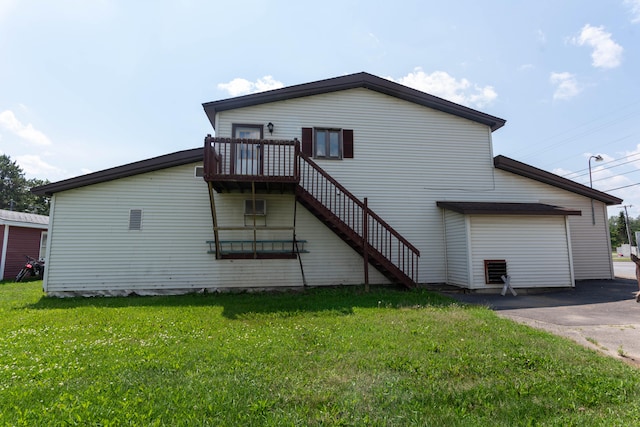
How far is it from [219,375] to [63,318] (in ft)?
16.0

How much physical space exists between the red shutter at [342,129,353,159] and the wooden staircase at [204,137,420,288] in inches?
51.0

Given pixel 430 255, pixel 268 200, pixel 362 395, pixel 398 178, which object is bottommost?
pixel 362 395

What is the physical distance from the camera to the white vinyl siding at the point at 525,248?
370 inches

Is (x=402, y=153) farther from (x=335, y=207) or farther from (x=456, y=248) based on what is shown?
(x=456, y=248)

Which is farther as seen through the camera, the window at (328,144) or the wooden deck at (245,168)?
the window at (328,144)

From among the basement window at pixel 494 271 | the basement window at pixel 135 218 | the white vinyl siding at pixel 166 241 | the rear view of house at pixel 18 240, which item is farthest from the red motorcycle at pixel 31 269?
the basement window at pixel 494 271

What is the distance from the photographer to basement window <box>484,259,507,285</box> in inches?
367

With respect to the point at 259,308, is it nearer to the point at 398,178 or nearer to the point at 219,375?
the point at 219,375

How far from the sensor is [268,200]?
9719 mm

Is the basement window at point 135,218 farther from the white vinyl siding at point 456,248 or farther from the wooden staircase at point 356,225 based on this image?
the white vinyl siding at point 456,248

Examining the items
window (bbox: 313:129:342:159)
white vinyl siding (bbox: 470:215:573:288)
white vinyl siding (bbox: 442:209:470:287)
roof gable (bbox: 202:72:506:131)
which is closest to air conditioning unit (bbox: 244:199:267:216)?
window (bbox: 313:129:342:159)

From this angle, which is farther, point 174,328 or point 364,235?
point 364,235

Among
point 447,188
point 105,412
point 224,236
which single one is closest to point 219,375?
point 105,412

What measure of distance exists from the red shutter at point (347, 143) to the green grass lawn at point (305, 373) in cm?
577
